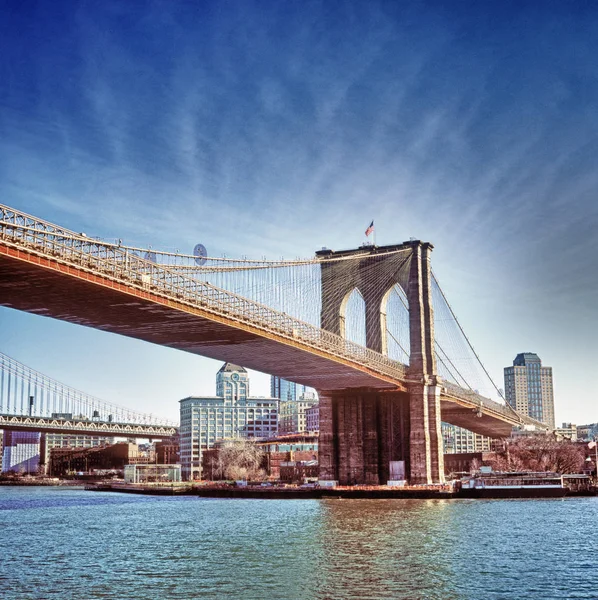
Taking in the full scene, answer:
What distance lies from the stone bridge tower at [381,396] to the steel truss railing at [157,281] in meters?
8.70

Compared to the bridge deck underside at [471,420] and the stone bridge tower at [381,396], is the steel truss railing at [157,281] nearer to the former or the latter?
the stone bridge tower at [381,396]

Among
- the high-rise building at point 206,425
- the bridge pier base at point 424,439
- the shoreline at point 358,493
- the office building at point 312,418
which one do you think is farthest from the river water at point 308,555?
the office building at point 312,418

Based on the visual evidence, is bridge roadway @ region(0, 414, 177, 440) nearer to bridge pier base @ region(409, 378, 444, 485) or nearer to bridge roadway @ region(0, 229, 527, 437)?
bridge roadway @ region(0, 229, 527, 437)

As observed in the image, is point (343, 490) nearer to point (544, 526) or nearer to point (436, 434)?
point (436, 434)

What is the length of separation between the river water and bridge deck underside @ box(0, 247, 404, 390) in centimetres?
1106

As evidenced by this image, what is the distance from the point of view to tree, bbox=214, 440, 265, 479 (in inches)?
5143

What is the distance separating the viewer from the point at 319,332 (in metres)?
67.1

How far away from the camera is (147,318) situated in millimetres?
49500

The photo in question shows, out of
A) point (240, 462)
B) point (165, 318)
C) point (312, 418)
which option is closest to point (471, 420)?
point (240, 462)

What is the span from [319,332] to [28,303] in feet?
88.3

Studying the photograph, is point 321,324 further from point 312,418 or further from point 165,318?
point 312,418

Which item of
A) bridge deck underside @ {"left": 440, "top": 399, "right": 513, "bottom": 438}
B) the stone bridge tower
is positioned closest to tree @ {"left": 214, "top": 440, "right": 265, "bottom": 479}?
bridge deck underside @ {"left": 440, "top": 399, "right": 513, "bottom": 438}

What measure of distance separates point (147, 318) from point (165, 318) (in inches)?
39.5

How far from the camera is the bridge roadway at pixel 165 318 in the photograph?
39625 mm
